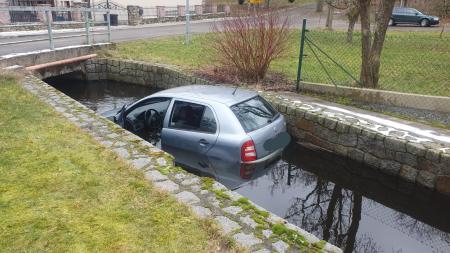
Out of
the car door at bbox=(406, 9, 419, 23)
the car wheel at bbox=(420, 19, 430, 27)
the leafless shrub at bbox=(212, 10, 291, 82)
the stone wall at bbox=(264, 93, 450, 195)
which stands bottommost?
the stone wall at bbox=(264, 93, 450, 195)

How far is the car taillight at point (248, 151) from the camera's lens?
5.56m

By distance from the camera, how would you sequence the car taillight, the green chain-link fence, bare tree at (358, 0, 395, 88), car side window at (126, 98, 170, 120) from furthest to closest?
the green chain-link fence → bare tree at (358, 0, 395, 88) → car side window at (126, 98, 170, 120) → the car taillight

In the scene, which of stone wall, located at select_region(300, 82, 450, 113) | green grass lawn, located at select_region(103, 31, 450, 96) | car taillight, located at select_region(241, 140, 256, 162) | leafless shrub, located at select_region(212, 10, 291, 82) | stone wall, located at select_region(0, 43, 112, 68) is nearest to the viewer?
car taillight, located at select_region(241, 140, 256, 162)

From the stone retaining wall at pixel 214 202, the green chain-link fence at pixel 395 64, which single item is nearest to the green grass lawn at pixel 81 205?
the stone retaining wall at pixel 214 202

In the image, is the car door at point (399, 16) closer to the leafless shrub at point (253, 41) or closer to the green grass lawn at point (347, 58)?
the green grass lawn at point (347, 58)

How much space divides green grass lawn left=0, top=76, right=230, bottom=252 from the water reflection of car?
1.34m

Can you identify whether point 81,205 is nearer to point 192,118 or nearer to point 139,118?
point 192,118

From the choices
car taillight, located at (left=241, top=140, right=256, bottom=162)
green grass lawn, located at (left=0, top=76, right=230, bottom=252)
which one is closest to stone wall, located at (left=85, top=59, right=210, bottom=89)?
car taillight, located at (left=241, top=140, right=256, bottom=162)

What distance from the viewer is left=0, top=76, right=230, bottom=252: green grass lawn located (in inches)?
137

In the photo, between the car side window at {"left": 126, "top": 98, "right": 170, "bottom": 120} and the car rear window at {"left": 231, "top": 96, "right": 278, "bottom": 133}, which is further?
the car side window at {"left": 126, "top": 98, "right": 170, "bottom": 120}

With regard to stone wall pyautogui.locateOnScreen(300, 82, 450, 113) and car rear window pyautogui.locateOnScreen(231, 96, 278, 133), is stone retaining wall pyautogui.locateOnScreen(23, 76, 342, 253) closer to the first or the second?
car rear window pyautogui.locateOnScreen(231, 96, 278, 133)

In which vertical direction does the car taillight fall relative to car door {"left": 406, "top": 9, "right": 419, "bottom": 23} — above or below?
below

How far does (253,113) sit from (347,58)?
8770mm

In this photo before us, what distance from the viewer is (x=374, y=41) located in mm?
9531
